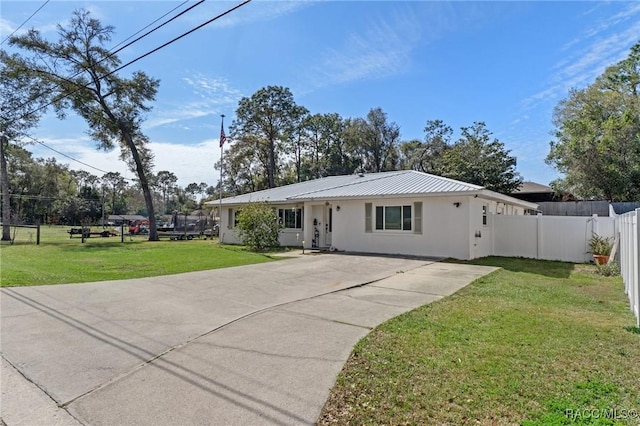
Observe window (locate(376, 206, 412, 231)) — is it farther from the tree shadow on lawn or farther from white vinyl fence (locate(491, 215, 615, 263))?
A: white vinyl fence (locate(491, 215, 615, 263))

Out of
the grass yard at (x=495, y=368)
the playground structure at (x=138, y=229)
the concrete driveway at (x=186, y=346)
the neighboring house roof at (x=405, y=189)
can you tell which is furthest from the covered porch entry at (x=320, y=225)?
the playground structure at (x=138, y=229)

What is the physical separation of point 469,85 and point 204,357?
15522mm

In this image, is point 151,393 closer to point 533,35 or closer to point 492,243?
point 533,35

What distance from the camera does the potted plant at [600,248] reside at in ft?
39.8

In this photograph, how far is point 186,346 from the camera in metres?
4.62

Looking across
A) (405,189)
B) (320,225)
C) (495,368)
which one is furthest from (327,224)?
(495,368)

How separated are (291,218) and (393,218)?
6.85 meters

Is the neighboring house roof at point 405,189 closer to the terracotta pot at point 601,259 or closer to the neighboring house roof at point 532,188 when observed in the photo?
the terracotta pot at point 601,259

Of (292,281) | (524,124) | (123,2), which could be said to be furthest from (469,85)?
(123,2)

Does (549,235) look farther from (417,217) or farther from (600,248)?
(417,217)

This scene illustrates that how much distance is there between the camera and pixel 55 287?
8430 millimetres

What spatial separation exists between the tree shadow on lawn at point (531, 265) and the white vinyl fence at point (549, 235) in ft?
2.34

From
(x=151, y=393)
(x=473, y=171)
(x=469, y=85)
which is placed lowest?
(x=151, y=393)

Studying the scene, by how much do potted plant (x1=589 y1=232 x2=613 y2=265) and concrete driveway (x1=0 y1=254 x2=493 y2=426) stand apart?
6791mm
